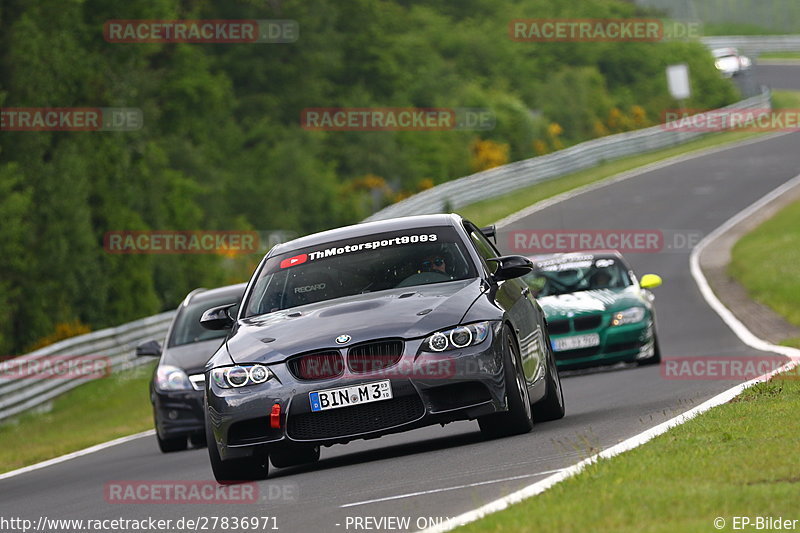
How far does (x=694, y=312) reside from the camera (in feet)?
94.0

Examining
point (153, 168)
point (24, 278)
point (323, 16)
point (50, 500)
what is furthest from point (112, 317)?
point (323, 16)

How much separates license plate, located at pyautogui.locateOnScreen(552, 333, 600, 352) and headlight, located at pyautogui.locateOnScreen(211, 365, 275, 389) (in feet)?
29.9

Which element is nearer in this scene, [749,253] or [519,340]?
[519,340]

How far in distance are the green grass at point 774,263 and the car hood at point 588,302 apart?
227 cm

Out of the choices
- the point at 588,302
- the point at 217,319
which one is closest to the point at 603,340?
the point at 588,302

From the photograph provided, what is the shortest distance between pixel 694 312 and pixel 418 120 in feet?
149


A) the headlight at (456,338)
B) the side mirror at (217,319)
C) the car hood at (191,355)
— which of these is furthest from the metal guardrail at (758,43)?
the headlight at (456,338)

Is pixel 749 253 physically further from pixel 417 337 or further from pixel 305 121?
pixel 305 121

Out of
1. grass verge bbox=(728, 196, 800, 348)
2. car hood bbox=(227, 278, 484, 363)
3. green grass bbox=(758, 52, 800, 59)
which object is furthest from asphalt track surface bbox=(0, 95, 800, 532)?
green grass bbox=(758, 52, 800, 59)

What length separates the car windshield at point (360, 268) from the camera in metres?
11.3

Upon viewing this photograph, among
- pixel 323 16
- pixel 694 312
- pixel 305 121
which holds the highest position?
pixel 323 16

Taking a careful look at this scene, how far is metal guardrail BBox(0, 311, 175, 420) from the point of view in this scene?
25.2 m

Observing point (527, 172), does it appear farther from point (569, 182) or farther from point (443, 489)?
point (443, 489)

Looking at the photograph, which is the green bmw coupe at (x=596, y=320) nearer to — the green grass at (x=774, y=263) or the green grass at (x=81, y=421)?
the green grass at (x=774, y=263)
